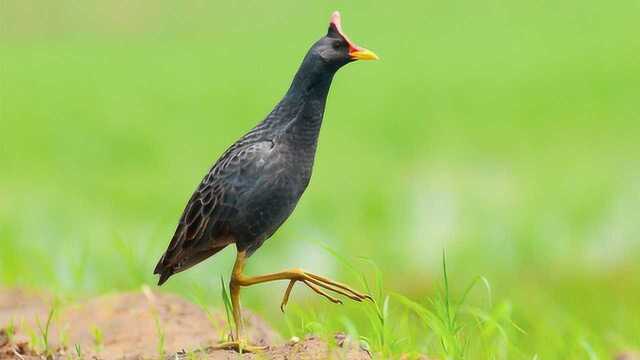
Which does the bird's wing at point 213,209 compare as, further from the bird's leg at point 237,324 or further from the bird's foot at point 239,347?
the bird's foot at point 239,347

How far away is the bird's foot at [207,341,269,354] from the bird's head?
1077 millimetres

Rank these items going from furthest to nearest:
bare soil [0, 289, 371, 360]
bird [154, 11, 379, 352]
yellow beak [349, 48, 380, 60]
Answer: bare soil [0, 289, 371, 360]
bird [154, 11, 379, 352]
yellow beak [349, 48, 380, 60]

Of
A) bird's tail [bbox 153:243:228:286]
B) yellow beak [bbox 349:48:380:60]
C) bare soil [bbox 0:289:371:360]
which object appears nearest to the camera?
yellow beak [bbox 349:48:380:60]

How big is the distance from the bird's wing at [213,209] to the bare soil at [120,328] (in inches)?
15.5

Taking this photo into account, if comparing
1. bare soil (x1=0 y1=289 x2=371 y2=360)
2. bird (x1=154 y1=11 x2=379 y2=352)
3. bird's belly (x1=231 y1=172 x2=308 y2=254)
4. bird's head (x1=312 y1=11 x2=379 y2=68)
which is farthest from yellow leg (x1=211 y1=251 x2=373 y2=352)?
bird's head (x1=312 y1=11 x2=379 y2=68)

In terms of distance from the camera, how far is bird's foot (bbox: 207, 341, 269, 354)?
5391 mm

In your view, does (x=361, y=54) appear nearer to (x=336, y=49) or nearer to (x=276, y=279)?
(x=336, y=49)

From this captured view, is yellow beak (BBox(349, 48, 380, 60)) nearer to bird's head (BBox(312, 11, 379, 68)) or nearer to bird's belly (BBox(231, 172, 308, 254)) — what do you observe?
bird's head (BBox(312, 11, 379, 68))

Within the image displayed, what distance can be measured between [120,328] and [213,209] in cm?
157

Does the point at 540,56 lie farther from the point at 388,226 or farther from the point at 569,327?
the point at 569,327

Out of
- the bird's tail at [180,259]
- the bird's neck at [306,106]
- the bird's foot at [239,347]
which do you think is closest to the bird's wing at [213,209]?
the bird's tail at [180,259]

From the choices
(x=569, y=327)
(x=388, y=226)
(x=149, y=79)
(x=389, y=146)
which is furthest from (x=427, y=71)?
(x=569, y=327)

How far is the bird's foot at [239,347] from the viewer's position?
17.7 feet

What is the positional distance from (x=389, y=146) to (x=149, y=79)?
468cm
